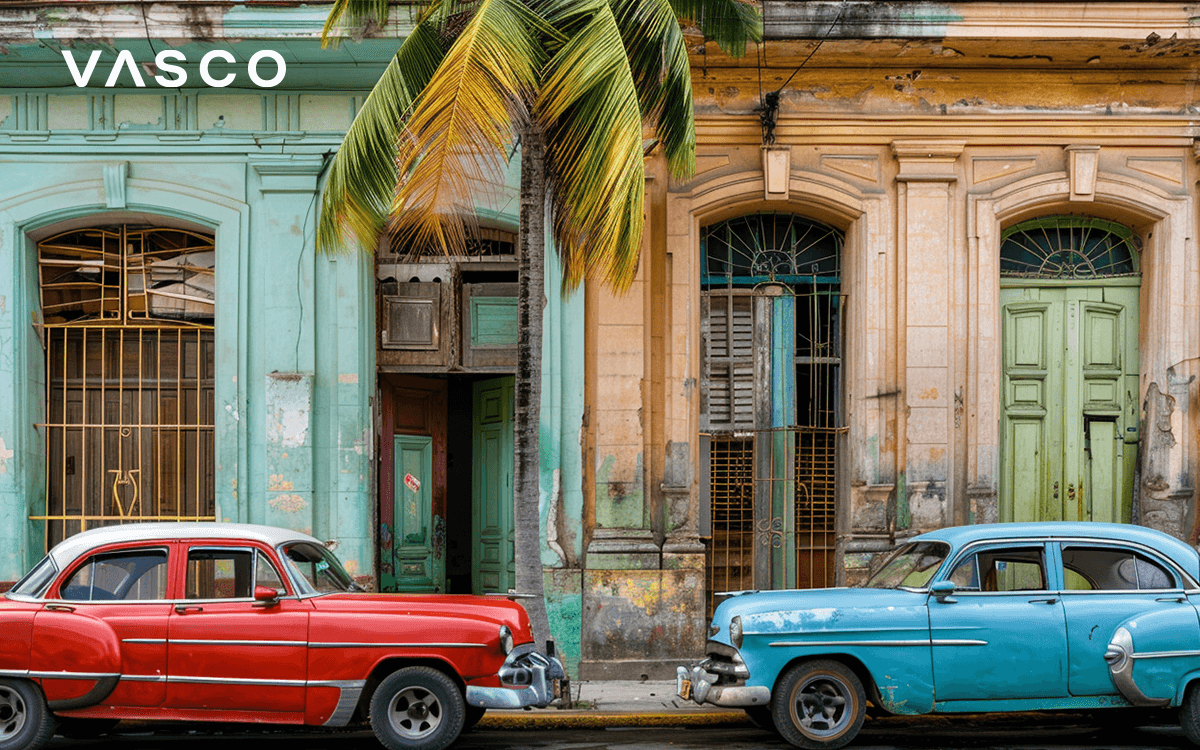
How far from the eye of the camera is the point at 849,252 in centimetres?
1088

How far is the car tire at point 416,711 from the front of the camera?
21.9 ft

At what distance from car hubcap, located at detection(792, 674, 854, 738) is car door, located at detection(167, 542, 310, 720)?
10.5 feet

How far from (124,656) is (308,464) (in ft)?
12.1

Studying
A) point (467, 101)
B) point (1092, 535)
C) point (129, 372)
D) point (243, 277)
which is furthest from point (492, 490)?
point (1092, 535)

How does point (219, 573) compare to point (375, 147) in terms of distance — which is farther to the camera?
point (375, 147)

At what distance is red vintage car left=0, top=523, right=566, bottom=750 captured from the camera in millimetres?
6609

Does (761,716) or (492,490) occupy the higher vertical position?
(492,490)

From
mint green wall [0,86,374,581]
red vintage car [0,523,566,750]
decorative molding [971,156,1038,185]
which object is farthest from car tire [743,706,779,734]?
decorative molding [971,156,1038,185]

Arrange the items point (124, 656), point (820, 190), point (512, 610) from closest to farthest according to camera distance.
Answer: point (124, 656) < point (512, 610) < point (820, 190)

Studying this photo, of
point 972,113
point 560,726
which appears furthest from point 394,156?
point 972,113

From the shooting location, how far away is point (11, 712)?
672cm

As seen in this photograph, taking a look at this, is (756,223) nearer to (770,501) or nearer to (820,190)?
(820,190)

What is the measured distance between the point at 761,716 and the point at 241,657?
3.44 m

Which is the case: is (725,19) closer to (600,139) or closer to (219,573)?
(600,139)
